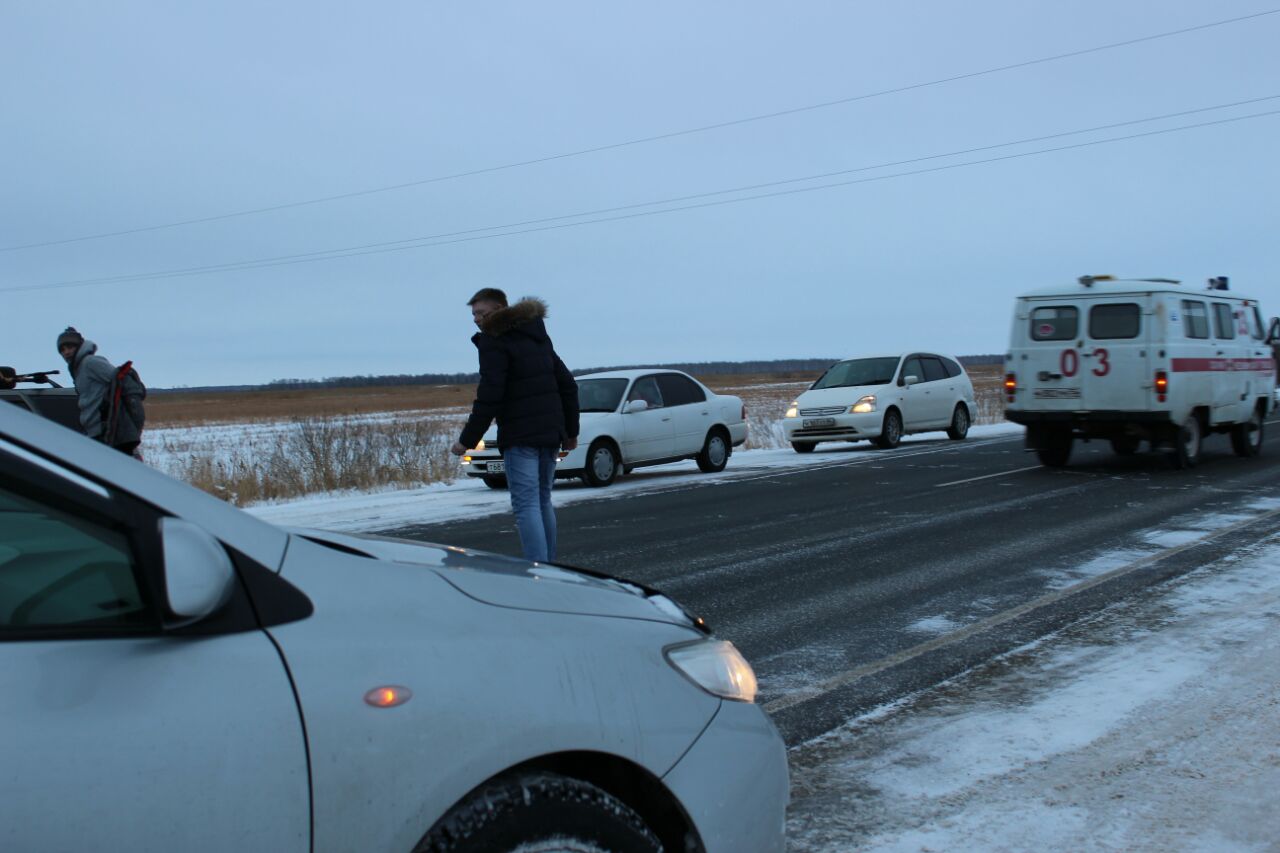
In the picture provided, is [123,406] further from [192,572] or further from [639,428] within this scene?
[192,572]

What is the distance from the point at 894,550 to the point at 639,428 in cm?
745

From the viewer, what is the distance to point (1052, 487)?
1355cm

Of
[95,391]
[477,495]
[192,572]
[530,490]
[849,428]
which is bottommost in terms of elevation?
[477,495]

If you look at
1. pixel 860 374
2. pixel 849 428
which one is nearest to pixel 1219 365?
pixel 849 428

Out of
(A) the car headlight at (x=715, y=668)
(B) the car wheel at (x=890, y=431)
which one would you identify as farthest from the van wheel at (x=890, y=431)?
(A) the car headlight at (x=715, y=668)

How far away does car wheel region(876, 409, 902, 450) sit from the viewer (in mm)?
20172

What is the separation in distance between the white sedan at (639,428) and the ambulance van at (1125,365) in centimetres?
442

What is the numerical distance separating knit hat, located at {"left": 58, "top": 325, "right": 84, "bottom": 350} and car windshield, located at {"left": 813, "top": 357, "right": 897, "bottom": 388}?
13.2 meters

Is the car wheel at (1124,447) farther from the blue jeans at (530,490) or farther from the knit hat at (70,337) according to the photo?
the knit hat at (70,337)

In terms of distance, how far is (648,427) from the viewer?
54.0 ft

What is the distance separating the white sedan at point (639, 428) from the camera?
51.3 feet

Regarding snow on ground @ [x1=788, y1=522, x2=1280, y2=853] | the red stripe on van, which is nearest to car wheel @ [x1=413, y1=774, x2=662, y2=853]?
snow on ground @ [x1=788, y1=522, x2=1280, y2=853]

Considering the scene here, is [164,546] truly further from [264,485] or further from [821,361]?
[821,361]

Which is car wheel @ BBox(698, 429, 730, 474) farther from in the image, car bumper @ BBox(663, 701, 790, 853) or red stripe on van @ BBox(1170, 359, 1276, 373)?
car bumper @ BBox(663, 701, 790, 853)
